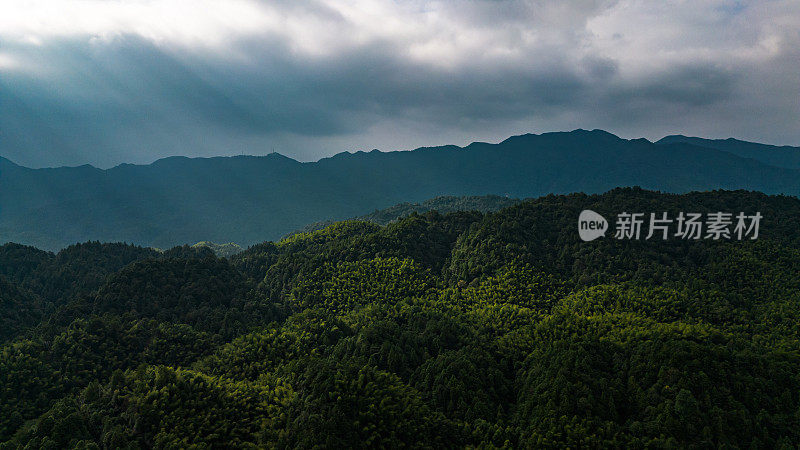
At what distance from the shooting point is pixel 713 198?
74.6m

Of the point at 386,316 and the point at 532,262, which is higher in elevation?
the point at 532,262

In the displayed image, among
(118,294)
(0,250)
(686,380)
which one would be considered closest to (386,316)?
(686,380)

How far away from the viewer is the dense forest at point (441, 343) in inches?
1129

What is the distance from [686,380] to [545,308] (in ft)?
72.3

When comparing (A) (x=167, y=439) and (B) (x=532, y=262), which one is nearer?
(A) (x=167, y=439)

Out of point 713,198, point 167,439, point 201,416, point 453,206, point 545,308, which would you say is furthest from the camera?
point 453,206

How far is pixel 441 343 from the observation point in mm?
41438

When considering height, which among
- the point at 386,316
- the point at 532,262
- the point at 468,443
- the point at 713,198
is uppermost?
the point at 713,198

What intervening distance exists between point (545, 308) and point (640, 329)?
536 inches

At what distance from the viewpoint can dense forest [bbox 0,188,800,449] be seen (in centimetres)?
2867

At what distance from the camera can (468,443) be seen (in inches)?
1174

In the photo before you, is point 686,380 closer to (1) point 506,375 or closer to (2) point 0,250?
(1) point 506,375

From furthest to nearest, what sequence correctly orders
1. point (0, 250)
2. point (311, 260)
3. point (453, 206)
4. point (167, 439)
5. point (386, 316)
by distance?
point (453, 206) → point (0, 250) → point (311, 260) → point (386, 316) → point (167, 439)

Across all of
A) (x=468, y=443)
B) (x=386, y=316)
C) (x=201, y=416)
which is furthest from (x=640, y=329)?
(x=201, y=416)
